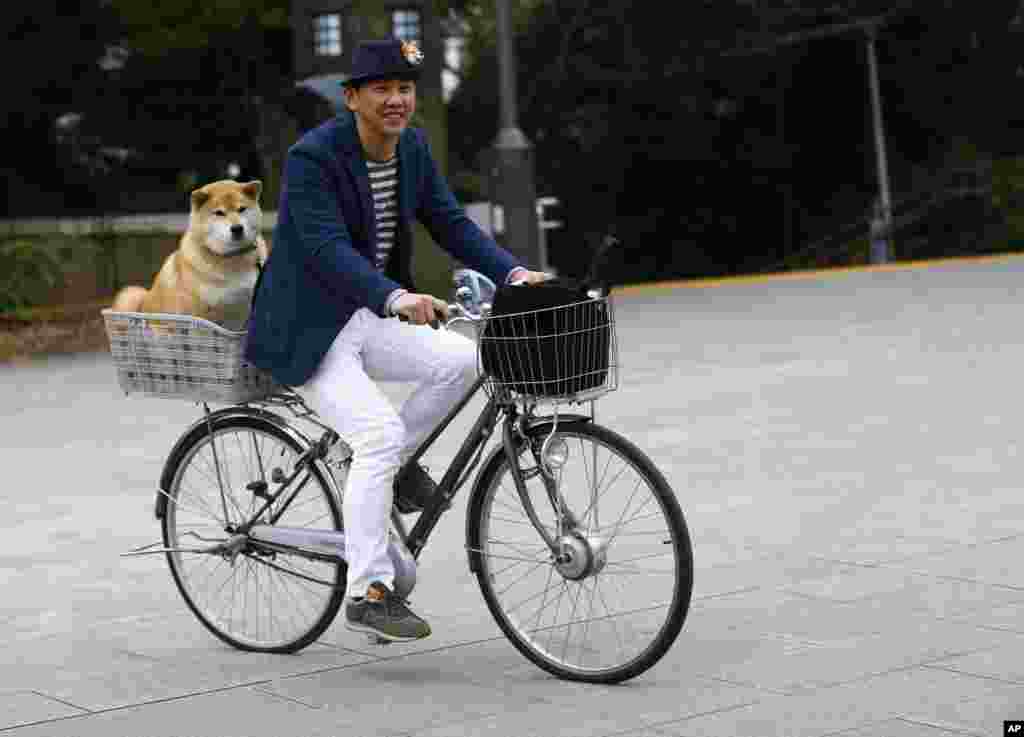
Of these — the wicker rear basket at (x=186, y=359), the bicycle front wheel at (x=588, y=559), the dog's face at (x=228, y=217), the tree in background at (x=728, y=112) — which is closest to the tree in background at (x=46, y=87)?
the tree in background at (x=728, y=112)

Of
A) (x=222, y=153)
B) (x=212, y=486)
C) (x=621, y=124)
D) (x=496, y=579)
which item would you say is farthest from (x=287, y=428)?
(x=621, y=124)

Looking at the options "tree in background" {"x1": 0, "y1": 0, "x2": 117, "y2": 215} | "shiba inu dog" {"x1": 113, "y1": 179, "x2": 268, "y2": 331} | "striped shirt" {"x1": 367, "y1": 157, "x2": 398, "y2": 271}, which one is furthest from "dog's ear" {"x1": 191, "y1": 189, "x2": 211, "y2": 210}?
"tree in background" {"x1": 0, "y1": 0, "x2": 117, "y2": 215}

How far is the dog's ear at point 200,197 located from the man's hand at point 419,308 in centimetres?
118

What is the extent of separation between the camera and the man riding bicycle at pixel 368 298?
17.2 ft

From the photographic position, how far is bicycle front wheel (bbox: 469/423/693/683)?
192 inches

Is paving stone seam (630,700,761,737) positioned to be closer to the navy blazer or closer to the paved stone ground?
the paved stone ground

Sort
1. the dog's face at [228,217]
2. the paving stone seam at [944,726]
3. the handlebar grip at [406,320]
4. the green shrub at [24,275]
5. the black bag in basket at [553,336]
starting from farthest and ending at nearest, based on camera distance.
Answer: the green shrub at [24,275] < the dog's face at [228,217] < the handlebar grip at [406,320] < the black bag in basket at [553,336] < the paving stone seam at [944,726]

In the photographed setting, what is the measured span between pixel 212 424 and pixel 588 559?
4.34 ft

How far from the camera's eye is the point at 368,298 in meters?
5.12

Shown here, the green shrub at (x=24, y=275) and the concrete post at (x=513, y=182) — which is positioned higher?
the concrete post at (x=513, y=182)

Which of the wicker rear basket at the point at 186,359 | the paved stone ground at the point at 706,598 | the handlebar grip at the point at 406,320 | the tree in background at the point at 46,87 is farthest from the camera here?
the tree in background at the point at 46,87

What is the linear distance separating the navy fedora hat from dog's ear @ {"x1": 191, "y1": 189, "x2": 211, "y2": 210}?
35.0 inches

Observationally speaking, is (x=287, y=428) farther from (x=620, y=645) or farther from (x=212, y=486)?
(x=620, y=645)

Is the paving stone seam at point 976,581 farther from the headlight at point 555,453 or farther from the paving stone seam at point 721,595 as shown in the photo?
the headlight at point 555,453
